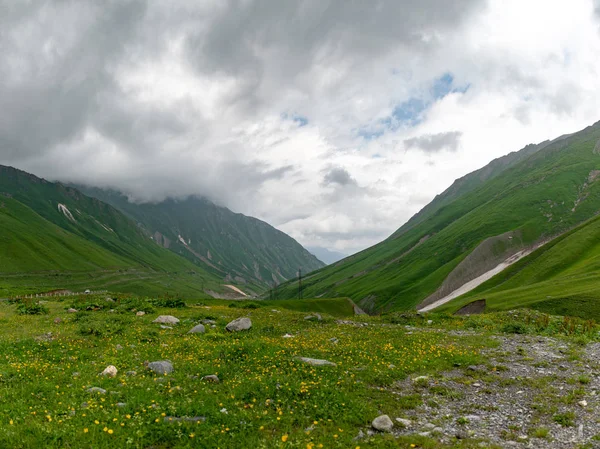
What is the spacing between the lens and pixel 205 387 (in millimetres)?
14773

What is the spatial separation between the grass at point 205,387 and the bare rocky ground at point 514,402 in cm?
97

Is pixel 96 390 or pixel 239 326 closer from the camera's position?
pixel 96 390

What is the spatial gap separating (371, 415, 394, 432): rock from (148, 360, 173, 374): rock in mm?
10106

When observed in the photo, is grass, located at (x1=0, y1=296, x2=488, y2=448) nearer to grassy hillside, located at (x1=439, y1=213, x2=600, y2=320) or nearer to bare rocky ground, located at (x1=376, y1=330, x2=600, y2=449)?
bare rocky ground, located at (x1=376, y1=330, x2=600, y2=449)

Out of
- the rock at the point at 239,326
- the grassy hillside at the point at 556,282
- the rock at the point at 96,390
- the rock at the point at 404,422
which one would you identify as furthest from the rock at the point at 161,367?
the grassy hillside at the point at 556,282

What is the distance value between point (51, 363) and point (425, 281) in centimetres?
17704

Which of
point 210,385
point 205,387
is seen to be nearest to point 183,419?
point 205,387

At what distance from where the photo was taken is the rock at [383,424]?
11.6 meters

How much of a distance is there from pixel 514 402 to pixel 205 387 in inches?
494

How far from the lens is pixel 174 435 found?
35.3 feet

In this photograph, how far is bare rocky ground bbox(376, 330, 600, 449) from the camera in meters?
11.1

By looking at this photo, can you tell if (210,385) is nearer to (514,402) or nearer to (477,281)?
(514,402)

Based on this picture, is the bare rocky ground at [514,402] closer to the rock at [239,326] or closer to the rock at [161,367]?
the rock at [161,367]

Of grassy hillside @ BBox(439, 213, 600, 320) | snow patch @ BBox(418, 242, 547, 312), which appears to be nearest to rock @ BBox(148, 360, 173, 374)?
grassy hillside @ BBox(439, 213, 600, 320)
